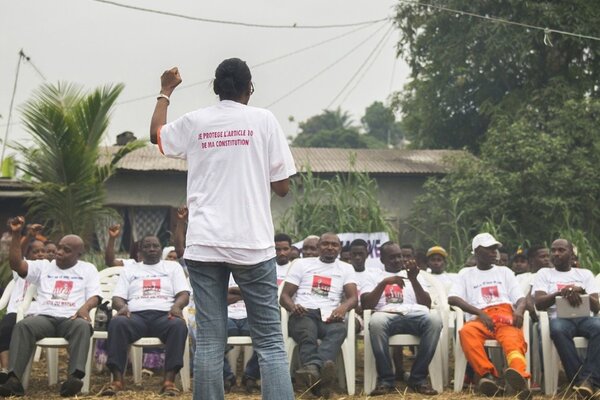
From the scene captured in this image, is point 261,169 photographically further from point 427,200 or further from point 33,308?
point 427,200

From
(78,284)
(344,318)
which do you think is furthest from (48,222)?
(344,318)

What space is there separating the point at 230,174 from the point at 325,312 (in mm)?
3839

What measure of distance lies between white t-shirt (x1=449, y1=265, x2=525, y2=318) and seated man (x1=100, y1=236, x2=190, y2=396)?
8.11 feet

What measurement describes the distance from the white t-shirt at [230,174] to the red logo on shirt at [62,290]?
375 centimetres

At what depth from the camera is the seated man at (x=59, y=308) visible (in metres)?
6.93

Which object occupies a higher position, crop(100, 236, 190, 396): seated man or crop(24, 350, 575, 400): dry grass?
crop(100, 236, 190, 396): seated man

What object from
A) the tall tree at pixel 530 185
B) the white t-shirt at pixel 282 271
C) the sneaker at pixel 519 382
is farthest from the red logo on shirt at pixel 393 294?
the tall tree at pixel 530 185

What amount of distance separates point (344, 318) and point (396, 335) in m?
0.48

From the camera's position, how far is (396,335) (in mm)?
7625

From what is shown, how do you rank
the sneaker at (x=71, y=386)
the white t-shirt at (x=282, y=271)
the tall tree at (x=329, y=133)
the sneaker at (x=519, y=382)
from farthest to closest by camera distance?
1. the tall tree at (x=329, y=133)
2. the white t-shirt at (x=282, y=271)
3. the sneaker at (x=71, y=386)
4. the sneaker at (x=519, y=382)

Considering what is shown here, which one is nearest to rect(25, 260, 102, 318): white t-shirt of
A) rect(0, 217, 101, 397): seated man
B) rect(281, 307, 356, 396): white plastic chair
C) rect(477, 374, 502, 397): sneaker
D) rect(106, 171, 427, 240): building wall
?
rect(0, 217, 101, 397): seated man

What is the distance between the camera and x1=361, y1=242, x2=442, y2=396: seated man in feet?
24.4

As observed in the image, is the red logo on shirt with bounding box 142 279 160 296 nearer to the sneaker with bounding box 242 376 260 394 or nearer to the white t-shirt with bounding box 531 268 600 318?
the sneaker with bounding box 242 376 260 394

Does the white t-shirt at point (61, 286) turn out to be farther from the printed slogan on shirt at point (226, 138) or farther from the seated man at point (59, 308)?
the printed slogan on shirt at point (226, 138)
